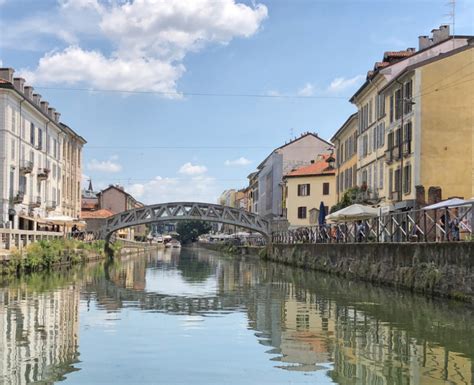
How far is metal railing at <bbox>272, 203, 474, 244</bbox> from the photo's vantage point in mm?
19125

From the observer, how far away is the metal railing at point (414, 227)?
62.7 ft

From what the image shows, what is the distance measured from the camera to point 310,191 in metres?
67.9

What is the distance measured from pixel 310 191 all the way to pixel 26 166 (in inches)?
1167

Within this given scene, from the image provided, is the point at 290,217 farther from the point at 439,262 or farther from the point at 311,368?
the point at 311,368

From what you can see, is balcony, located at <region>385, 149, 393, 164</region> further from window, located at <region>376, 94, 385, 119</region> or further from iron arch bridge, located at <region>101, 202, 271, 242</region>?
iron arch bridge, located at <region>101, 202, 271, 242</region>

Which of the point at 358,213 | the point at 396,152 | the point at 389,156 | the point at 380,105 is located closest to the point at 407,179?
the point at 396,152

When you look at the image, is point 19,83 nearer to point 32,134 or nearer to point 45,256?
point 32,134

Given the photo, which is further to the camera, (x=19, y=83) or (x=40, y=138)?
(x=40, y=138)

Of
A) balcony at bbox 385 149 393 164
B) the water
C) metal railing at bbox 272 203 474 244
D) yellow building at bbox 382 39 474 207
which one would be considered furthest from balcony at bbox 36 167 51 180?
the water

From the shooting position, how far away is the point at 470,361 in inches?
405

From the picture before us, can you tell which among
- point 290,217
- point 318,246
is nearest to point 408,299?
point 318,246

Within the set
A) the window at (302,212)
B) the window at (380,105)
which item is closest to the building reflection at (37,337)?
the window at (380,105)

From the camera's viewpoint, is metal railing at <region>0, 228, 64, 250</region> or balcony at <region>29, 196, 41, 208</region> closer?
metal railing at <region>0, 228, 64, 250</region>

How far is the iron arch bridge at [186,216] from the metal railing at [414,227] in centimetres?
2881
